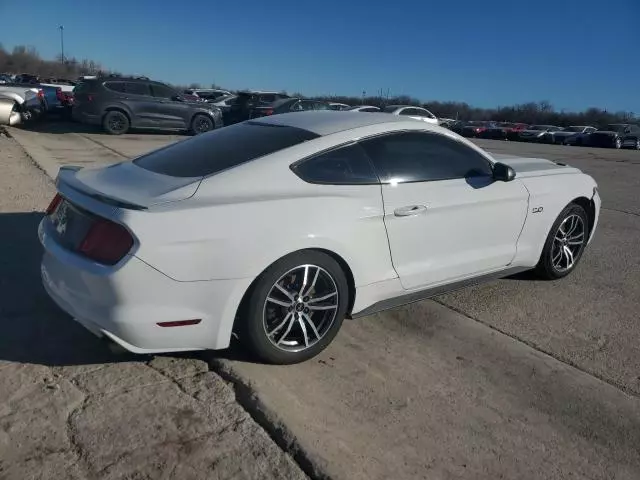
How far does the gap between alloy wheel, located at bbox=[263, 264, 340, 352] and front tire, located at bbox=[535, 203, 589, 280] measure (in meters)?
2.28

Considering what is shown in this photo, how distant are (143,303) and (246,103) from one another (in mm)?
18891

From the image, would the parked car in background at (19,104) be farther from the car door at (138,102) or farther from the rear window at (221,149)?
the rear window at (221,149)

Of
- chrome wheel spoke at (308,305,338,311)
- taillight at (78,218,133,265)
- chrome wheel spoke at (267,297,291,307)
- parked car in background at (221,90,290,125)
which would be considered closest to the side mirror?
chrome wheel spoke at (308,305,338,311)

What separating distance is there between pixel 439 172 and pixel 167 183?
184 centimetres

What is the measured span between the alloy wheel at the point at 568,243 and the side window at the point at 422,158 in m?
1.11

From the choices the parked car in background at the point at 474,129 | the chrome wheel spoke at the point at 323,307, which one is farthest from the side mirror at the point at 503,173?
the parked car in background at the point at 474,129

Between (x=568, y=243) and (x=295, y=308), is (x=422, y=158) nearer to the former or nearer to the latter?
(x=295, y=308)

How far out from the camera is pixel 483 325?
3.97 metres

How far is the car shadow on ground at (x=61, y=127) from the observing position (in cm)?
1777

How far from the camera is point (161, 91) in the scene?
18.1 m

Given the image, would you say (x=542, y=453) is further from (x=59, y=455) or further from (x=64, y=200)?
(x=64, y=200)

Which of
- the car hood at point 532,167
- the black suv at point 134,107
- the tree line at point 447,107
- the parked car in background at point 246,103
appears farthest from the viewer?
the tree line at point 447,107

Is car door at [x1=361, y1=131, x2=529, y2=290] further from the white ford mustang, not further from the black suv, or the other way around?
the black suv

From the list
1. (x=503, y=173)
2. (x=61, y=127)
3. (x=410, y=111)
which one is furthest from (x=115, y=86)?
(x=503, y=173)
